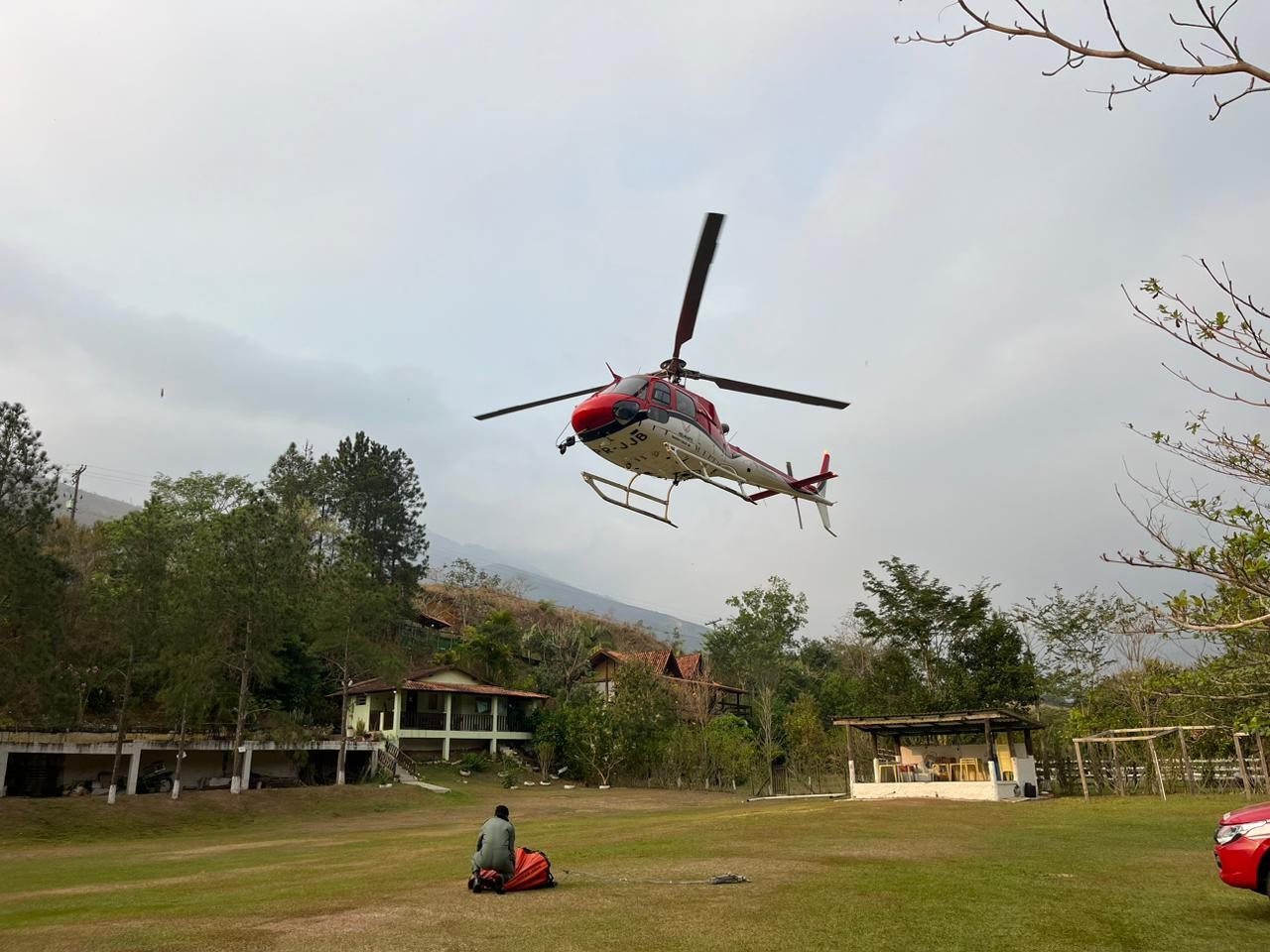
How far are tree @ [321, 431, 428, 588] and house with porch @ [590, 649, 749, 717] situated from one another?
14101 mm

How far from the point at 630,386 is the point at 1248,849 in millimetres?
10692

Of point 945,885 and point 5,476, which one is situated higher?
point 5,476

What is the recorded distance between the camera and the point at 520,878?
10.4m

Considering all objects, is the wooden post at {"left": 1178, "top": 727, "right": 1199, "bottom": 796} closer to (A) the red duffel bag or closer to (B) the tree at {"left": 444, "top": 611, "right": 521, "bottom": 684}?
(A) the red duffel bag

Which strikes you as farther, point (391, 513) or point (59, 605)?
point (391, 513)

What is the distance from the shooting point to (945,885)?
1017 cm

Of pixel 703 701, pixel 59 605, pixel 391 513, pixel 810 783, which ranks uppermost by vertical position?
pixel 391 513

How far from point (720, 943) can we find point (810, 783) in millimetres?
34030

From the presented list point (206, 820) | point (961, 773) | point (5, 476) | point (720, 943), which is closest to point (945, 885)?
point (720, 943)

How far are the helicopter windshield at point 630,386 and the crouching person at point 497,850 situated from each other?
7497 mm

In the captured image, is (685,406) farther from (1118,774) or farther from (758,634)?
(758,634)

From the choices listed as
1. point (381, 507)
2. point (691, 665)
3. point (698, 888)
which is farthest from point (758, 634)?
point (698, 888)

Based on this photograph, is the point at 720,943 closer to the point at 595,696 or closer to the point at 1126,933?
the point at 1126,933

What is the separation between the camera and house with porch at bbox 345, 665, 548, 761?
41562 mm
